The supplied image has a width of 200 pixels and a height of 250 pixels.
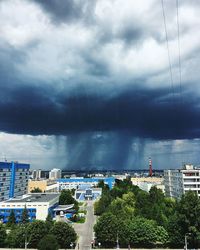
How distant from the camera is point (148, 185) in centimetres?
12644

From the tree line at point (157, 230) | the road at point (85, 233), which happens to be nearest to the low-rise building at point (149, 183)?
the road at point (85, 233)

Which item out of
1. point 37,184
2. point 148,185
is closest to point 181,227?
point 148,185

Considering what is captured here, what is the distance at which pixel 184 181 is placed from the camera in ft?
260

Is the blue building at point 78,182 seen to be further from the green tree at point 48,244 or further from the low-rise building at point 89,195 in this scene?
the green tree at point 48,244

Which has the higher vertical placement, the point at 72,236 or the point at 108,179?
the point at 108,179

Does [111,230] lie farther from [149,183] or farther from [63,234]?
[149,183]

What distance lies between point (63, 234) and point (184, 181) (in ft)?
154

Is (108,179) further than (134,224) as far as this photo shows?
Yes

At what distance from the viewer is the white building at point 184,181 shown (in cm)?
7844

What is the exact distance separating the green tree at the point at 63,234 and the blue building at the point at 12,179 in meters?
51.0

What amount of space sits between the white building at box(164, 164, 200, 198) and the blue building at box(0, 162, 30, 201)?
56.6m

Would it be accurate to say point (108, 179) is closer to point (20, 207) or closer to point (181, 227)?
point (20, 207)

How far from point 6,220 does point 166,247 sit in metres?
42.0

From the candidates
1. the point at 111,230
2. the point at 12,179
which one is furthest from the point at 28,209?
the point at 12,179
